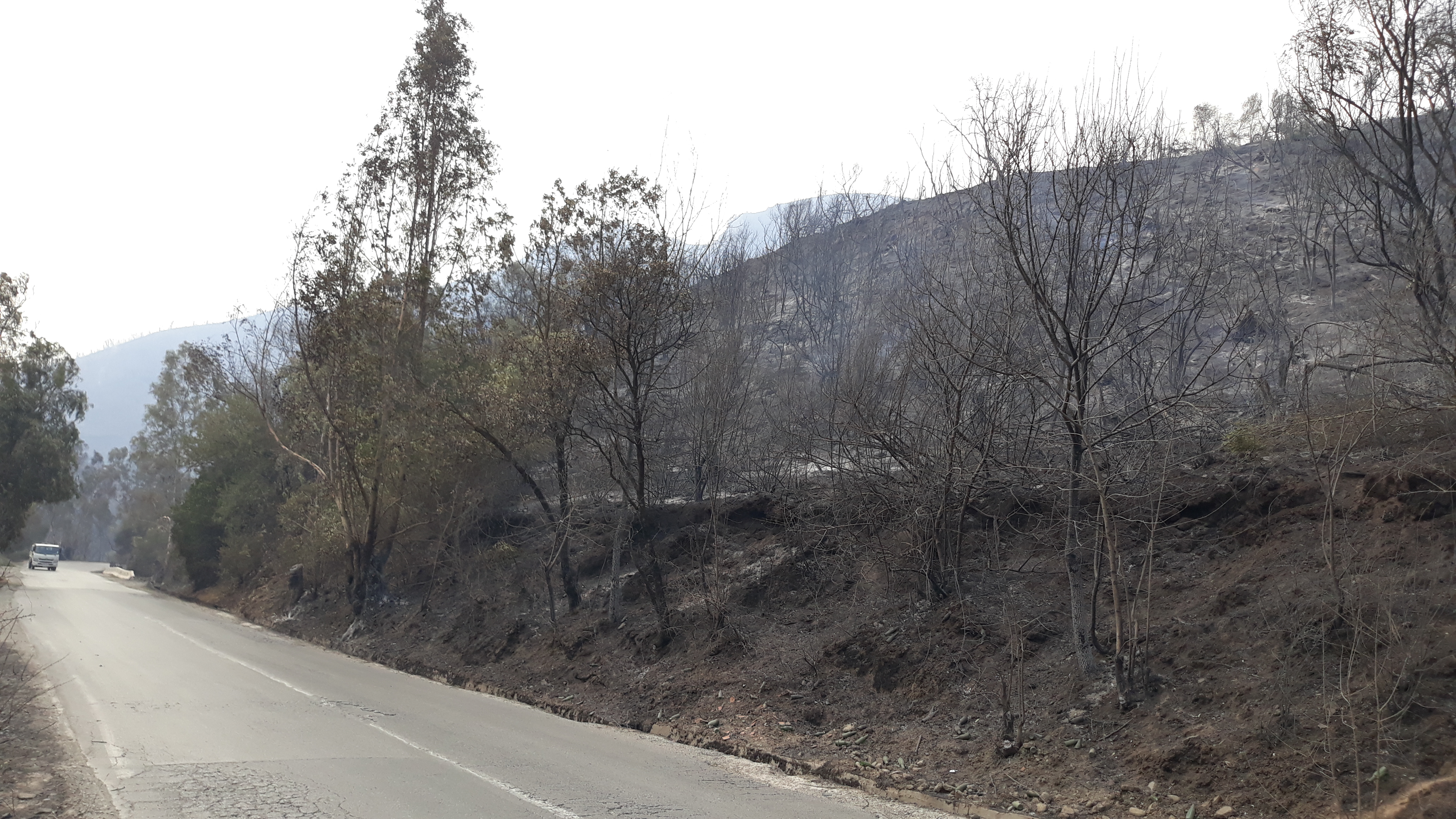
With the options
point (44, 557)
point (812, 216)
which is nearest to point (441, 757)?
point (812, 216)

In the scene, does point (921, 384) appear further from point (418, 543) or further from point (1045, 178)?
point (418, 543)

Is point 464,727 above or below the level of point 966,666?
below

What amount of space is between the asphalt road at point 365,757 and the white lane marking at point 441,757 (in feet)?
0.09

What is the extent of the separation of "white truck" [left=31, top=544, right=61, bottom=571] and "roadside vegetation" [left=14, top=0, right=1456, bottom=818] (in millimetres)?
40775

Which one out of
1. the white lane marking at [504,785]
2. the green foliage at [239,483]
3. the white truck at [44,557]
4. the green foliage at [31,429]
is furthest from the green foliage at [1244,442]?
the white truck at [44,557]

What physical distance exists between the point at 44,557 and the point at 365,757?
6220 cm

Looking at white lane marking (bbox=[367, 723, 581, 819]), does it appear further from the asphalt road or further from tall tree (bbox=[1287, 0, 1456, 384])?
tall tree (bbox=[1287, 0, 1456, 384])

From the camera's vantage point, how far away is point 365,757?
8844mm

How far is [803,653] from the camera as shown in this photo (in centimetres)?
1273

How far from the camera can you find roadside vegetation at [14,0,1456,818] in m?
8.16

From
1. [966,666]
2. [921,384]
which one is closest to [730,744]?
[966,666]

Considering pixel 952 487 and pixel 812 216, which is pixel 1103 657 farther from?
pixel 812 216

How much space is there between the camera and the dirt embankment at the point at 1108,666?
6.93m

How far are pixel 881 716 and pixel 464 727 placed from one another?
514 cm
